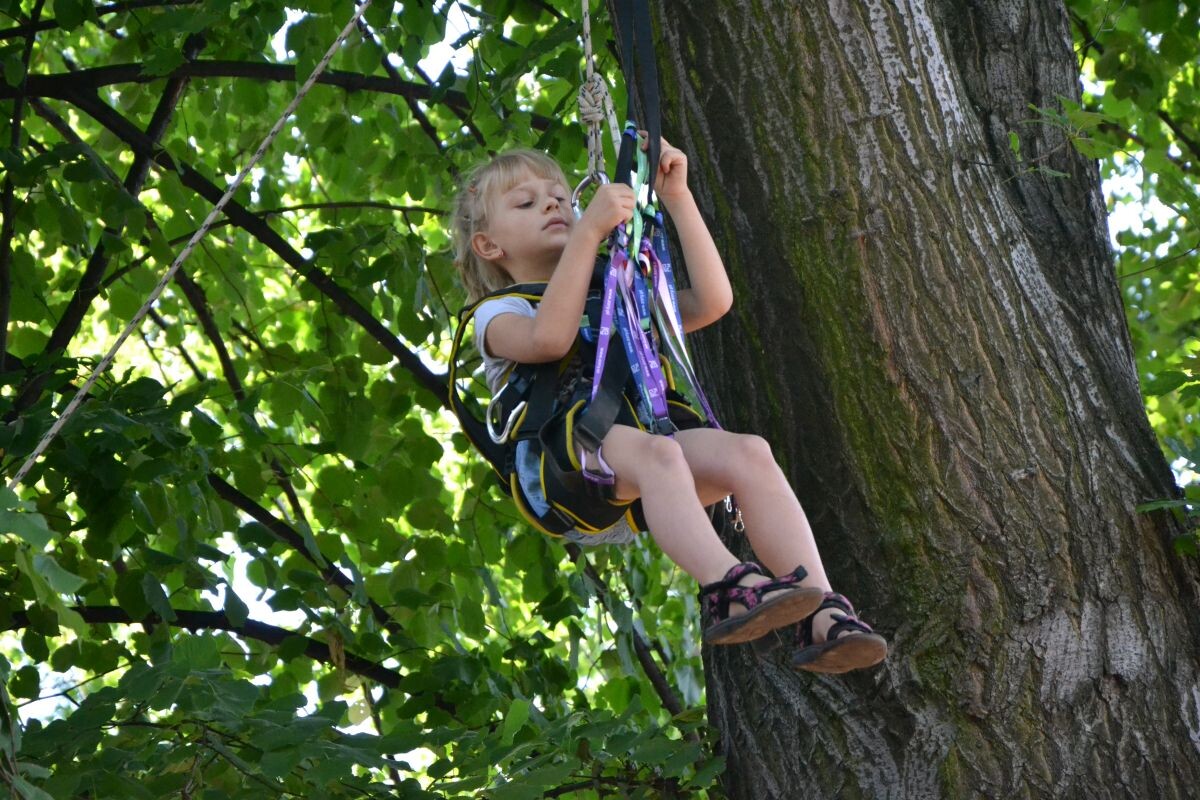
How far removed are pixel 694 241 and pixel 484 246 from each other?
1.54ft

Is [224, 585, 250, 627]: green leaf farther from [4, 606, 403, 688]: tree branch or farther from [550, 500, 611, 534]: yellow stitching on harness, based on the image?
[550, 500, 611, 534]: yellow stitching on harness

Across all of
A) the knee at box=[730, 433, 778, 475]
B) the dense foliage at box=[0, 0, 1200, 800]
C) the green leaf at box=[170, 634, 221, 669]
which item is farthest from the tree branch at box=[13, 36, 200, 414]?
the knee at box=[730, 433, 778, 475]

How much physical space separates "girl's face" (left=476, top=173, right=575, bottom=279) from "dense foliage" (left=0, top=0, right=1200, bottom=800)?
889 millimetres

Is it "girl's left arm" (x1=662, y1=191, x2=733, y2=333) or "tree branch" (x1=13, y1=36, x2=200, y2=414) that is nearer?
"girl's left arm" (x1=662, y1=191, x2=733, y2=333)

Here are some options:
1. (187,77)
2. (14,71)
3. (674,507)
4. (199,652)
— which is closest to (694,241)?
(674,507)

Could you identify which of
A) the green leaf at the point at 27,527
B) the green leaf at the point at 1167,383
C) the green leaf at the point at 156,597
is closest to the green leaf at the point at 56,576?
the green leaf at the point at 27,527

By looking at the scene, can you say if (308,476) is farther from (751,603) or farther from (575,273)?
(751,603)

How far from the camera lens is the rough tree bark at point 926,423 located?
2.57m

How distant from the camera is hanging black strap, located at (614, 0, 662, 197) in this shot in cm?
253

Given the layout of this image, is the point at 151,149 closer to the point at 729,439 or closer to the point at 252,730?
the point at 252,730

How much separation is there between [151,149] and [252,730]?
7.00ft

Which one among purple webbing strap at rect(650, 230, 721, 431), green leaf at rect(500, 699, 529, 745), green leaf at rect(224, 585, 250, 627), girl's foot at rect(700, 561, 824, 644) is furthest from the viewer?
green leaf at rect(224, 585, 250, 627)

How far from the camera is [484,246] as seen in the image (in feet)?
9.59

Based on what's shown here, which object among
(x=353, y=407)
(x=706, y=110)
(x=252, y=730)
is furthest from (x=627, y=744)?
(x=353, y=407)
